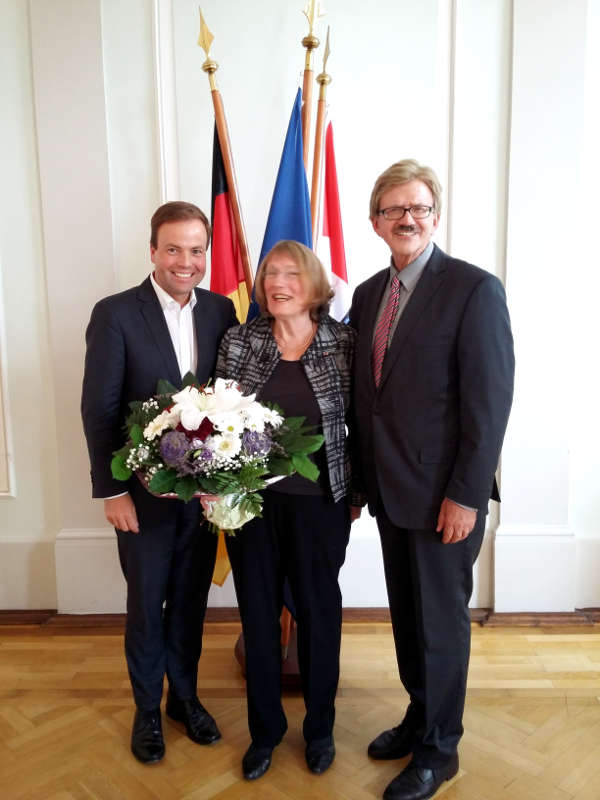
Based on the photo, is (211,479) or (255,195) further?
(255,195)

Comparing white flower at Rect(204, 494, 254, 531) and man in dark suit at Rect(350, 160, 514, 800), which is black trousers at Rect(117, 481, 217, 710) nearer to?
white flower at Rect(204, 494, 254, 531)

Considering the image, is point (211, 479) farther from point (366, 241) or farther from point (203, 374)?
point (366, 241)

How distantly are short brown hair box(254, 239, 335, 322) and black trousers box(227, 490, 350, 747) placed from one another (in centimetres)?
61

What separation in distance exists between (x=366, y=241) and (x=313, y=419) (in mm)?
1446

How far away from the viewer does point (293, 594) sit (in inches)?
76.7

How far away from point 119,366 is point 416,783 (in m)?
1.63

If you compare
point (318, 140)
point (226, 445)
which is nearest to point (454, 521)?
point (226, 445)

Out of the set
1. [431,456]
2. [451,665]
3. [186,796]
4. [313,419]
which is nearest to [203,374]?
[313,419]

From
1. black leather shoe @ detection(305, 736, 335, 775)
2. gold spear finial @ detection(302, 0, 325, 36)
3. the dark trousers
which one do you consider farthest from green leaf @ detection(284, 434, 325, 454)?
gold spear finial @ detection(302, 0, 325, 36)

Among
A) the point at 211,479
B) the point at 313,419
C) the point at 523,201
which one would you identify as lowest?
the point at 211,479

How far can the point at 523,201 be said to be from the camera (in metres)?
2.86

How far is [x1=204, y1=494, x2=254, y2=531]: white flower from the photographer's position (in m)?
1.66

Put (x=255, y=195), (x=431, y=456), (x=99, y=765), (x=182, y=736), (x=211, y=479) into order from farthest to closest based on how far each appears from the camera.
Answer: (x=255, y=195) → (x=182, y=736) → (x=99, y=765) → (x=431, y=456) → (x=211, y=479)

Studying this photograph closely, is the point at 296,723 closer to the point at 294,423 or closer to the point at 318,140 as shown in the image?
the point at 294,423
